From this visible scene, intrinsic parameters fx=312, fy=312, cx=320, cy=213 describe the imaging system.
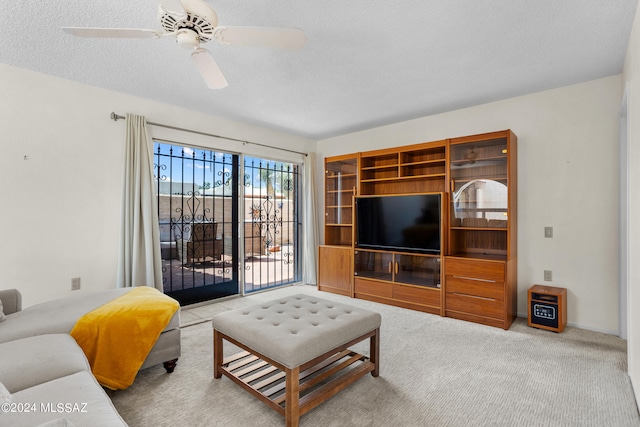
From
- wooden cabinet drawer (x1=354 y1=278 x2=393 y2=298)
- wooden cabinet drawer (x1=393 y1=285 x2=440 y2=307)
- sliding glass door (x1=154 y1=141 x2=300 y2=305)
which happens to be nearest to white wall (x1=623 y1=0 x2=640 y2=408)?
wooden cabinet drawer (x1=393 y1=285 x2=440 y2=307)

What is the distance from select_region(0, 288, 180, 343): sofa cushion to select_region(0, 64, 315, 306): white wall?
3.06 ft

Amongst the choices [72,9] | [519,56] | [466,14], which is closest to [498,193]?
[519,56]

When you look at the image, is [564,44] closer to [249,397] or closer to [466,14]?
[466,14]

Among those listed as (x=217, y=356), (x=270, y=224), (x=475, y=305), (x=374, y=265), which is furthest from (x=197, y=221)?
(x=475, y=305)

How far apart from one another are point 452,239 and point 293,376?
9.15 feet

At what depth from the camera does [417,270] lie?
3.92m

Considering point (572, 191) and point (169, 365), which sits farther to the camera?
point (572, 191)

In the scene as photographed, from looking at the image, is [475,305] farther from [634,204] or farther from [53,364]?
[53,364]

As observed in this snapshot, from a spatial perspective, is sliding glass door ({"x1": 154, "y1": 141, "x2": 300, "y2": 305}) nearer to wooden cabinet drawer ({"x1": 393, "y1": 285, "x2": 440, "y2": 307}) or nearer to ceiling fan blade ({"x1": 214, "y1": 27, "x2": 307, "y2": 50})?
wooden cabinet drawer ({"x1": 393, "y1": 285, "x2": 440, "y2": 307})

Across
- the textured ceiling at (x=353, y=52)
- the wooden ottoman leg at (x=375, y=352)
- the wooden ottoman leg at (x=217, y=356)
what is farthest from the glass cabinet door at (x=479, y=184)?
the wooden ottoman leg at (x=217, y=356)

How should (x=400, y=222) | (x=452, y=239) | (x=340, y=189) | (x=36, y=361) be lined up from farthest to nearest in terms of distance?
(x=340, y=189)
(x=400, y=222)
(x=452, y=239)
(x=36, y=361)

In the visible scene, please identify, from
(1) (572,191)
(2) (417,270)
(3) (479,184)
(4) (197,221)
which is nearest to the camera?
(1) (572,191)

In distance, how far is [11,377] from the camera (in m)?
1.36

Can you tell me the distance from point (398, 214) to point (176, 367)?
9.78 feet
